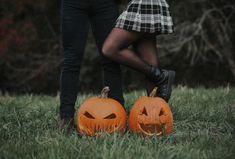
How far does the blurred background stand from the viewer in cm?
1272

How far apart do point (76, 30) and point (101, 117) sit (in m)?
0.73

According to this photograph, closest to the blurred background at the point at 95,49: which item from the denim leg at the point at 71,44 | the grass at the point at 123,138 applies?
the grass at the point at 123,138

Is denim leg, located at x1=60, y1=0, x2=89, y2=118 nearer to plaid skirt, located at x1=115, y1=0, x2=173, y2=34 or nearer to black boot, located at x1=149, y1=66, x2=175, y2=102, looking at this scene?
plaid skirt, located at x1=115, y1=0, x2=173, y2=34

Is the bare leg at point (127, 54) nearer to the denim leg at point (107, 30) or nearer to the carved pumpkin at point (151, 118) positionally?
the denim leg at point (107, 30)

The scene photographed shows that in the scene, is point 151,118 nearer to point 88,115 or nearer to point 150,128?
point 150,128

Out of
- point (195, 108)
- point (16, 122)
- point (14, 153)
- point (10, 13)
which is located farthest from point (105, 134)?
point (10, 13)

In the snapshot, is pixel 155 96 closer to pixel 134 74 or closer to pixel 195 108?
pixel 195 108

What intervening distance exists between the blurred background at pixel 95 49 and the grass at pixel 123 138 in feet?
24.0

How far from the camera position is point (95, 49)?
13.8 meters

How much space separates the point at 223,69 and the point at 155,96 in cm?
972

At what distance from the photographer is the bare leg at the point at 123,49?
A: 4105 mm

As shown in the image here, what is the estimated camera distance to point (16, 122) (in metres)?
4.65

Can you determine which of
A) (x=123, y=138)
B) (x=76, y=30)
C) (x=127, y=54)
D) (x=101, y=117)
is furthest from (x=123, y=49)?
(x=123, y=138)

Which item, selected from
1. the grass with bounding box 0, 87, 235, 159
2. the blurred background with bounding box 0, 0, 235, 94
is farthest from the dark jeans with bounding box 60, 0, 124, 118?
the blurred background with bounding box 0, 0, 235, 94
